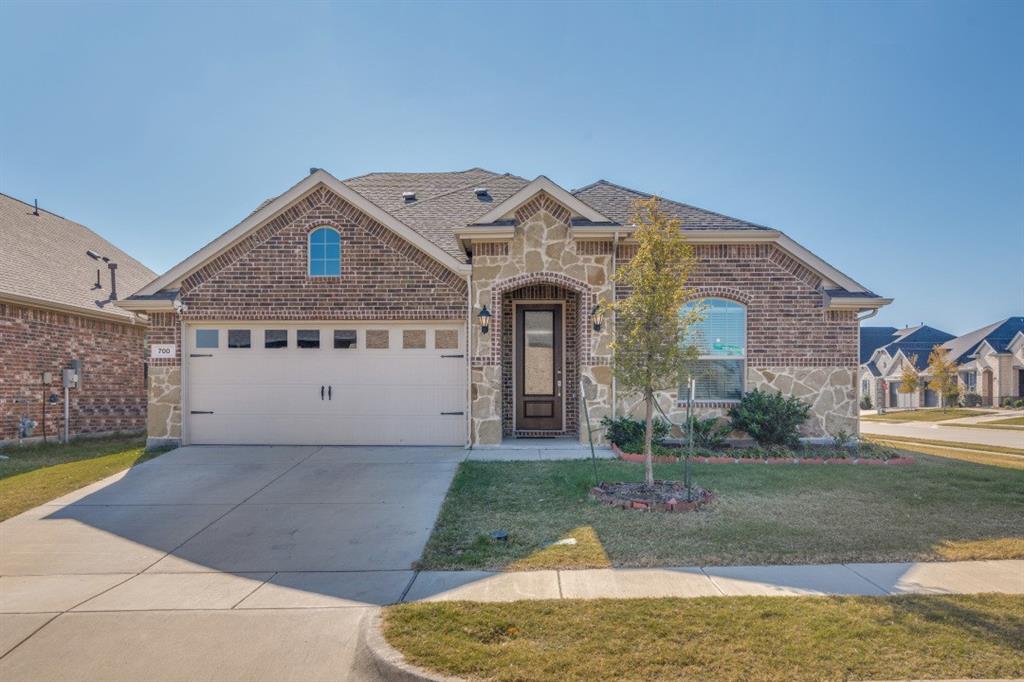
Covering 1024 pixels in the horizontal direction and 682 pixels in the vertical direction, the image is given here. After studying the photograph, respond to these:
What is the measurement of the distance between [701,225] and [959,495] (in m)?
6.20

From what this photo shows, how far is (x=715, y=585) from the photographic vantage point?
4.80 metres

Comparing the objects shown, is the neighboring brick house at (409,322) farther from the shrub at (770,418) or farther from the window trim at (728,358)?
the shrub at (770,418)

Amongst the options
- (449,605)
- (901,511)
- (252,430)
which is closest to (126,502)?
(252,430)

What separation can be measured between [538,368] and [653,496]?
5.63 meters

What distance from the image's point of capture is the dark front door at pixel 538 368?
12648 millimetres

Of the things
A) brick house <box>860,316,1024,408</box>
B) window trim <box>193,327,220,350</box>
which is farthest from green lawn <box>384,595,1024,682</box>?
brick house <box>860,316,1024,408</box>

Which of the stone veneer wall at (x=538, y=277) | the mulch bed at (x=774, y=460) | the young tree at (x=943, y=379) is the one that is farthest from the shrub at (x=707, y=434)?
the young tree at (x=943, y=379)

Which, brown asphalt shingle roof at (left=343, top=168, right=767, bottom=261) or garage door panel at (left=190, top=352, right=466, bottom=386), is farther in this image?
brown asphalt shingle roof at (left=343, top=168, right=767, bottom=261)

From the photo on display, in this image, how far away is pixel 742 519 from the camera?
662cm

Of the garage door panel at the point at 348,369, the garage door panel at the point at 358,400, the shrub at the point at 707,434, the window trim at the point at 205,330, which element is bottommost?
the shrub at the point at 707,434

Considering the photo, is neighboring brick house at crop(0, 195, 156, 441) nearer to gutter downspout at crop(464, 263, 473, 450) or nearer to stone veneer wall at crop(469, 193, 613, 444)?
gutter downspout at crop(464, 263, 473, 450)

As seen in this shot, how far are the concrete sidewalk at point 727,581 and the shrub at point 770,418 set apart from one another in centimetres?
564

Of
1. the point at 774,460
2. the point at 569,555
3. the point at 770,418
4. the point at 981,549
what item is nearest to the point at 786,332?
the point at 770,418

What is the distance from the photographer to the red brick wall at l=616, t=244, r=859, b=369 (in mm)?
11516
